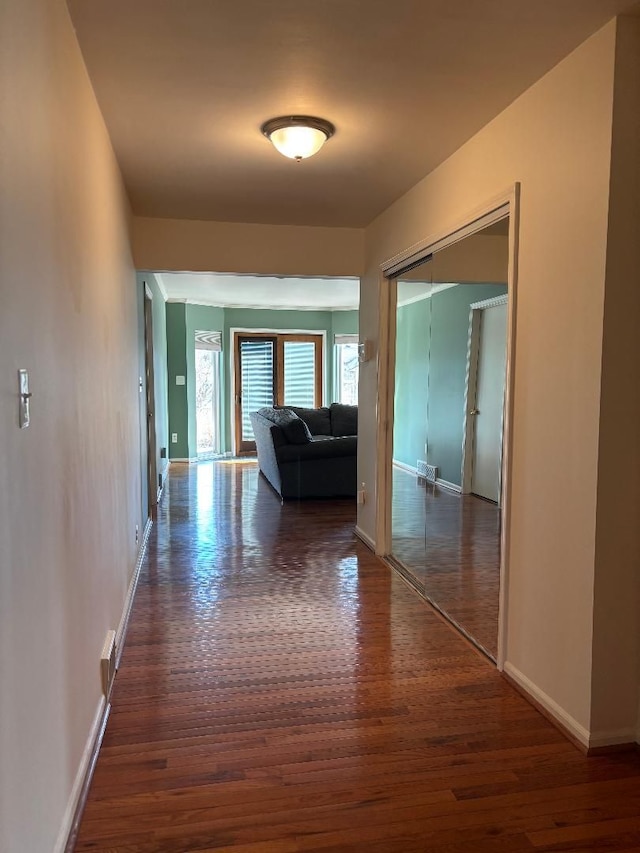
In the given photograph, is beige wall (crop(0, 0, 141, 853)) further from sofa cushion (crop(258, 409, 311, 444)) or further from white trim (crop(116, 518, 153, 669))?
sofa cushion (crop(258, 409, 311, 444))

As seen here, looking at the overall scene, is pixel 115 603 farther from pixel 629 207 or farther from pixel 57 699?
pixel 629 207

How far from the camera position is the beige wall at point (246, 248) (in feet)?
14.1

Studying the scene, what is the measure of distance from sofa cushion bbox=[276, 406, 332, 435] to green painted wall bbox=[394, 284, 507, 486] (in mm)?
987

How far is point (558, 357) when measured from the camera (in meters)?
2.26

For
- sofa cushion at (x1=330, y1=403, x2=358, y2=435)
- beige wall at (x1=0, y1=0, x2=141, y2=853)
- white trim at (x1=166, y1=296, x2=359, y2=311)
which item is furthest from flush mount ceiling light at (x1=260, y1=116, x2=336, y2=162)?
white trim at (x1=166, y1=296, x2=359, y2=311)

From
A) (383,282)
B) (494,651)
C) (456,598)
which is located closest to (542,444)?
(494,651)

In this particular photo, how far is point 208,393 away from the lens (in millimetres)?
9523

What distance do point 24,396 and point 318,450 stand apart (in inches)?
196

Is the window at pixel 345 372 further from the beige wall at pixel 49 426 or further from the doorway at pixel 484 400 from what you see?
the beige wall at pixel 49 426

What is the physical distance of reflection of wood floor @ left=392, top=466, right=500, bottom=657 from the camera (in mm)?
3266

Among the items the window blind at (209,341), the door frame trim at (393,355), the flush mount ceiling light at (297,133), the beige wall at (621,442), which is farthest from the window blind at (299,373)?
the beige wall at (621,442)

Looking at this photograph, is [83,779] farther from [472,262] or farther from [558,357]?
[472,262]

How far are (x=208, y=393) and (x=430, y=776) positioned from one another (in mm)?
7974

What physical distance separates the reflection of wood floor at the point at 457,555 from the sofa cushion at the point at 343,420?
2531 mm
